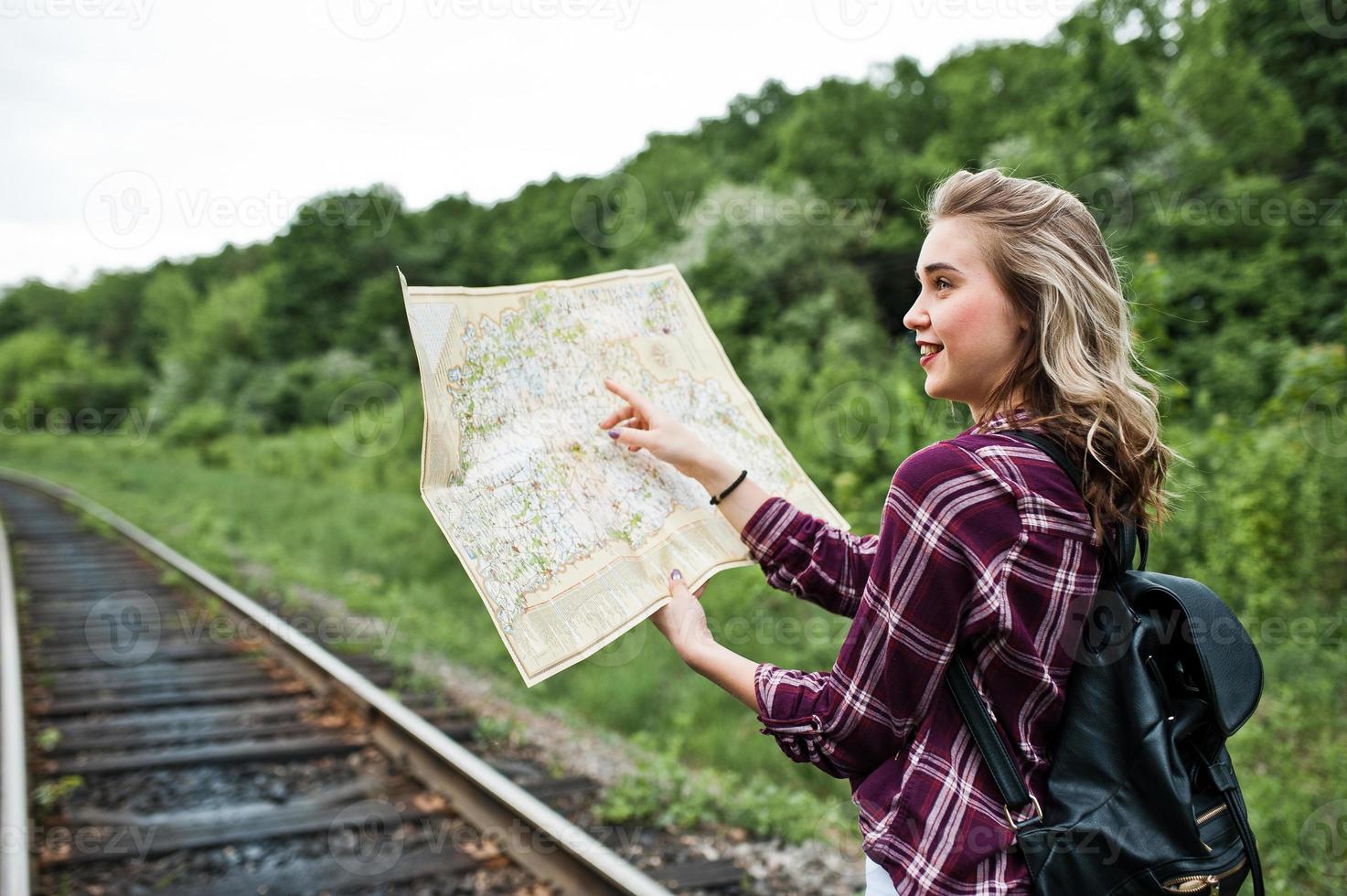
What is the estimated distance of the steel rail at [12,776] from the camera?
3.54m

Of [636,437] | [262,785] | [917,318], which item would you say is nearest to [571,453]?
[636,437]

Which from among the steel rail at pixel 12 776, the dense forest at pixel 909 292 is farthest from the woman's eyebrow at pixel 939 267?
the steel rail at pixel 12 776

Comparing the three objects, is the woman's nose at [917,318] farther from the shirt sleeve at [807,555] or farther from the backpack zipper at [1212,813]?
the backpack zipper at [1212,813]

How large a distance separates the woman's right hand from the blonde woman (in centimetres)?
51

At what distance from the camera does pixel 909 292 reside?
1970cm

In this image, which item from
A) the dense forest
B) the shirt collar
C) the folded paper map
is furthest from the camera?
the dense forest

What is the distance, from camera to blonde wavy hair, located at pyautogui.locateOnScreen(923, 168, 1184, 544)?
134cm

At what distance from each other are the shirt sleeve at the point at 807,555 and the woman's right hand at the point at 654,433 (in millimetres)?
183

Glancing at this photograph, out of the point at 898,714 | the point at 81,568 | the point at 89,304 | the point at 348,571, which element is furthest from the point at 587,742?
the point at 89,304

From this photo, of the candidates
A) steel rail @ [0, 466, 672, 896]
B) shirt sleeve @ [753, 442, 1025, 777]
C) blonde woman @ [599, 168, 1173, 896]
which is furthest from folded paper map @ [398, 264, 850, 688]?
steel rail @ [0, 466, 672, 896]

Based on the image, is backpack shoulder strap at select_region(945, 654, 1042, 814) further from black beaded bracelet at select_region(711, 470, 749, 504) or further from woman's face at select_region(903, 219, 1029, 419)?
black beaded bracelet at select_region(711, 470, 749, 504)

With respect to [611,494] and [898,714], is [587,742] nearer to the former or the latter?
[611,494]

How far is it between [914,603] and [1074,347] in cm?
47

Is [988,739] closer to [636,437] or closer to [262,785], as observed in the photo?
[636,437]
